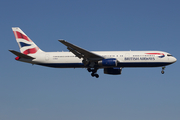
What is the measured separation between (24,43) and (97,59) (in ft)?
51.5

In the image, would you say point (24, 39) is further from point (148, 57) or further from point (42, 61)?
point (148, 57)

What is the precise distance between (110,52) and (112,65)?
11.1 feet

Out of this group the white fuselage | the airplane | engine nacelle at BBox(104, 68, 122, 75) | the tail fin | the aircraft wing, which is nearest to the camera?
the aircraft wing

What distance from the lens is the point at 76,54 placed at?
164ft

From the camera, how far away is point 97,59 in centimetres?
5103

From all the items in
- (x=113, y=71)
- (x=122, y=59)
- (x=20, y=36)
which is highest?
(x=20, y=36)

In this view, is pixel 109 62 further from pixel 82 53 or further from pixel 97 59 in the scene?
pixel 82 53

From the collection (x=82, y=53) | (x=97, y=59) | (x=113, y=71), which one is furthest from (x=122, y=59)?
(x=82, y=53)

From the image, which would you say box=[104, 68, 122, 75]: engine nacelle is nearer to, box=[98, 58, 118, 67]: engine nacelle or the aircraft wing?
box=[98, 58, 118, 67]: engine nacelle

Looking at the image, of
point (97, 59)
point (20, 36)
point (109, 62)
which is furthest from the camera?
point (20, 36)

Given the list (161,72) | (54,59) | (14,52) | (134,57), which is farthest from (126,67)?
(14,52)

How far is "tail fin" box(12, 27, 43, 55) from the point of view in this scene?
184 ft

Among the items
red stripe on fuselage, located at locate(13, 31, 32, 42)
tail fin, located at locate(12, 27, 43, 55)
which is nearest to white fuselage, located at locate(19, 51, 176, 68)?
tail fin, located at locate(12, 27, 43, 55)

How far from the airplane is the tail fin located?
0.47 meters
